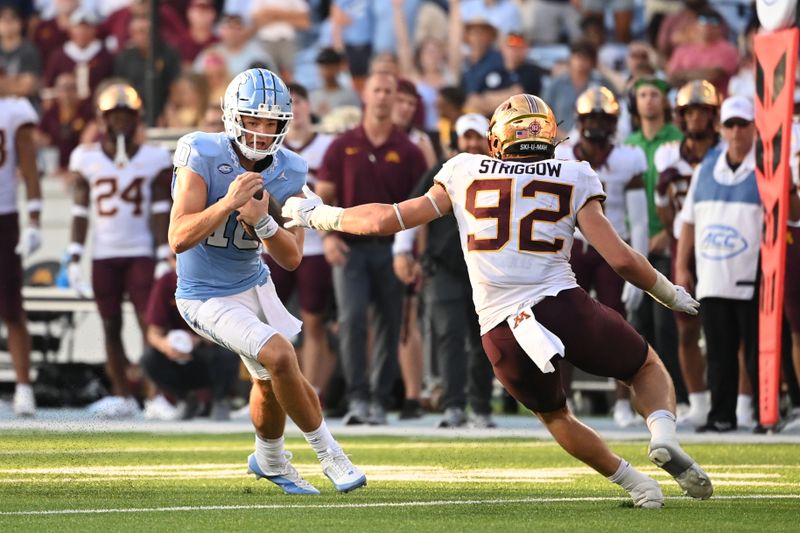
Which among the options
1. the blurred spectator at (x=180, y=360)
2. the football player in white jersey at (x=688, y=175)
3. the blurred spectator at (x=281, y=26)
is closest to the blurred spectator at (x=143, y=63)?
the blurred spectator at (x=281, y=26)

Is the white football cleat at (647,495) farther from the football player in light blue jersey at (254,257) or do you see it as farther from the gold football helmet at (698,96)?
the gold football helmet at (698,96)

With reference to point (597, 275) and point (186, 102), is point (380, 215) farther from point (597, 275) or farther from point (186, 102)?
point (186, 102)

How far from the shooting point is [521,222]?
687cm

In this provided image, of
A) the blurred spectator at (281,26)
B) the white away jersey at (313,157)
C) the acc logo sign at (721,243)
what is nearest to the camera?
A: the acc logo sign at (721,243)

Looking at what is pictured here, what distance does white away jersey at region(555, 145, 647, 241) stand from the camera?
459 inches

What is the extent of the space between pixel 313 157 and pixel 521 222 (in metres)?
6.11

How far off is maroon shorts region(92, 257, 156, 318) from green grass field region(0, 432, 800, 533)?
239cm

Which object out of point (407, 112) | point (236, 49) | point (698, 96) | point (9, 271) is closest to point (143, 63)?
point (236, 49)

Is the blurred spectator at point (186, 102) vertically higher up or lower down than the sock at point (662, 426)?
higher up

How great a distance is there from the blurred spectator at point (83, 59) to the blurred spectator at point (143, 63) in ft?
0.88

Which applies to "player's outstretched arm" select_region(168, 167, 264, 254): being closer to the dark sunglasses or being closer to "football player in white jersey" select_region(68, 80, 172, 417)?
the dark sunglasses

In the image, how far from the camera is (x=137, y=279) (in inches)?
514

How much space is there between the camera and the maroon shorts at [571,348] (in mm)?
6797

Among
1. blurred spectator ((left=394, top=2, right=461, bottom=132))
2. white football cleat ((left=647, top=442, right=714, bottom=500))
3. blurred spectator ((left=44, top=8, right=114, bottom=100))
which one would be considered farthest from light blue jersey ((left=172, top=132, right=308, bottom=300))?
blurred spectator ((left=44, top=8, right=114, bottom=100))
